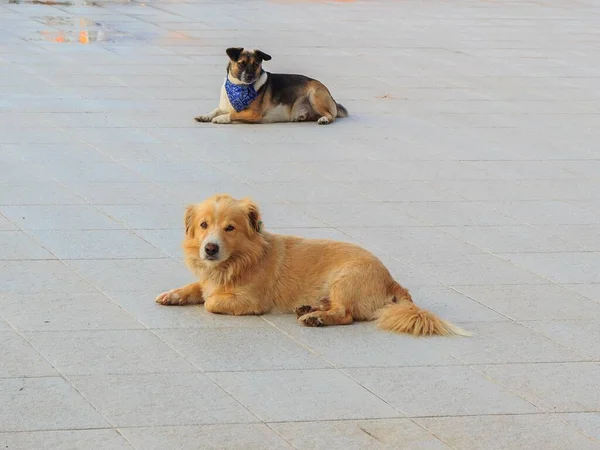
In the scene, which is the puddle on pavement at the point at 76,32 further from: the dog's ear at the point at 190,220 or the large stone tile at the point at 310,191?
the dog's ear at the point at 190,220

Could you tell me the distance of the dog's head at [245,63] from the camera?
10883mm

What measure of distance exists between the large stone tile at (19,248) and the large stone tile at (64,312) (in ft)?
2.27

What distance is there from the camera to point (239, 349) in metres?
5.49

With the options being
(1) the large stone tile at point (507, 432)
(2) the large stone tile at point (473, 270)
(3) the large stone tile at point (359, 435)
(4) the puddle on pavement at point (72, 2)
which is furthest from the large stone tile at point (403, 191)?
(4) the puddle on pavement at point (72, 2)

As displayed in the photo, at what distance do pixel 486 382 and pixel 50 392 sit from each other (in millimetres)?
1915

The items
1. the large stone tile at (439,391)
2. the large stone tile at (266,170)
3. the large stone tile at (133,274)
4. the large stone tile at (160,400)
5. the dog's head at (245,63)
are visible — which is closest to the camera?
the large stone tile at (160,400)

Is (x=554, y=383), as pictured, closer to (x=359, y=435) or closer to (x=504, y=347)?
(x=504, y=347)

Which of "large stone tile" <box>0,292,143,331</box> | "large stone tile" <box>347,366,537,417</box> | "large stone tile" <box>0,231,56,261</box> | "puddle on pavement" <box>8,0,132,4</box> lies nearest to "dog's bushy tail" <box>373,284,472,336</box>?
"large stone tile" <box>347,366,537,417</box>

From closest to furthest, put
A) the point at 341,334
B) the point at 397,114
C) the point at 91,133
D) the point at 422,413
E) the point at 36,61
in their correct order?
1. the point at 422,413
2. the point at 341,334
3. the point at 91,133
4. the point at 397,114
5. the point at 36,61

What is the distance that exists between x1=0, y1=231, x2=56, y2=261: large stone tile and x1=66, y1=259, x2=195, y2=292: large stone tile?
0.24 m

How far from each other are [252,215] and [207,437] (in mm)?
1595

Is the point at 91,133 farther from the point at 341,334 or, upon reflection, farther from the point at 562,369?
the point at 562,369

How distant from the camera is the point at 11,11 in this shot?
57.9ft

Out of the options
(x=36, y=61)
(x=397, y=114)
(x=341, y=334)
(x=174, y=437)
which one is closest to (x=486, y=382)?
(x=341, y=334)
